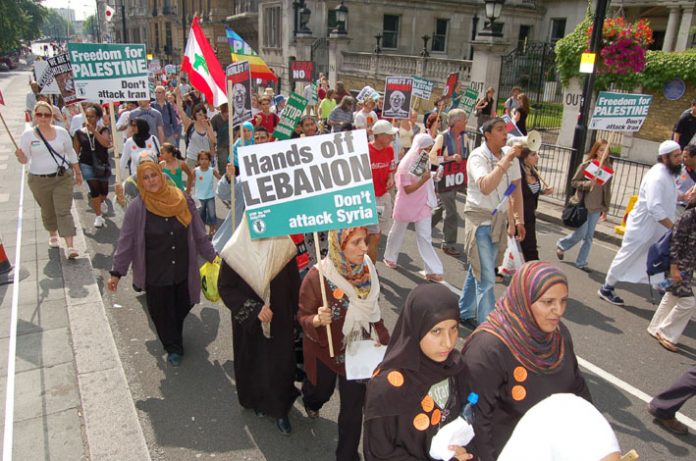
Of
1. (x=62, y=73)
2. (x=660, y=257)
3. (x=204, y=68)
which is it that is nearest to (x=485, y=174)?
(x=660, y=257)

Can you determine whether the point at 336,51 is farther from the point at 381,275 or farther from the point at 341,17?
the point at 381,275

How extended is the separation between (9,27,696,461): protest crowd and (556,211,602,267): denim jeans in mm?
30

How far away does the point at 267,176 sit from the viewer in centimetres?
351

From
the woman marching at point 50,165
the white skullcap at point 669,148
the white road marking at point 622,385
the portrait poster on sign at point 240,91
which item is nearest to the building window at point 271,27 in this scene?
the portrait poster on sign at point 240,91

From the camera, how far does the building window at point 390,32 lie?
110 feet

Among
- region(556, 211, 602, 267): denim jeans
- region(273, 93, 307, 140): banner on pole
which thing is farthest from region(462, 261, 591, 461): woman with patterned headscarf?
region(273, 93, 307, 140): banner on pole

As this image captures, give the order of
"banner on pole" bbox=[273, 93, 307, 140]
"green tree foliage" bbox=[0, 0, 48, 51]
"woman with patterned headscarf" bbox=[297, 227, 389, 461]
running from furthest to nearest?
"green tree foliage" bbox=[0, 0, 48, 51], "banner on pole" bbox=[273, 93, 307, 140], "woman with patterned headscarf" bbox=[297, 227, 389, 461]

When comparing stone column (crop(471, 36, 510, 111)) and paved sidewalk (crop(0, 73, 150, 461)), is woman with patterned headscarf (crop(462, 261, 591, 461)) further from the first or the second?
stone column (crop(471, 36, 510, 111))

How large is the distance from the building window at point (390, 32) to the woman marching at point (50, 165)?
2890 cm

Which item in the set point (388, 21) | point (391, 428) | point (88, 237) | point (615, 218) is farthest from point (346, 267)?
point (388, 21)

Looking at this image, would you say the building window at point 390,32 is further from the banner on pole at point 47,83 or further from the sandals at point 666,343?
the sandals at point 666,343

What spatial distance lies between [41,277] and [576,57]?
49.8 ft

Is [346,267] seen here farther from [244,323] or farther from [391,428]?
[391,428]

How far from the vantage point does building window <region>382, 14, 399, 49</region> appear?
33612 millimetres
